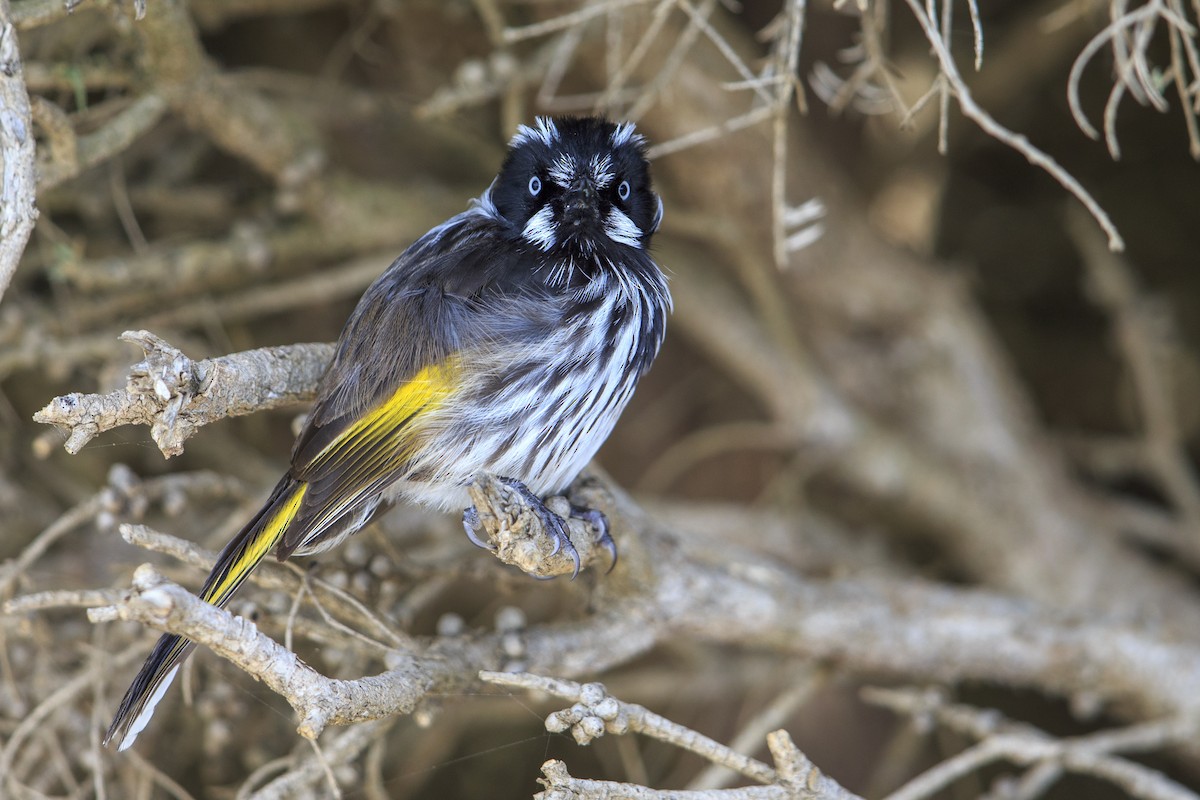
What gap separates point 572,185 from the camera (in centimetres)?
235

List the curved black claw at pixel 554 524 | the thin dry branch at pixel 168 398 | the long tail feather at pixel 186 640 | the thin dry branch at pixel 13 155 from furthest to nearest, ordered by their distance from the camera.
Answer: the curved black claw at pixel 554 524 → the long tail feather at pixel 186 640 → the thin dry branch at pixel 13 155 → the thin dry branch at pixel 168 398

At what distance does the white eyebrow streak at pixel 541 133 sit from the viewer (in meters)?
2.39

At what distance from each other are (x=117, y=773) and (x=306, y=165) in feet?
5.15

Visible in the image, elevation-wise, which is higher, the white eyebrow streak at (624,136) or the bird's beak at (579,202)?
the white eyebrow streak at (624,136)

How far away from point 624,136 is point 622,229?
201 mm

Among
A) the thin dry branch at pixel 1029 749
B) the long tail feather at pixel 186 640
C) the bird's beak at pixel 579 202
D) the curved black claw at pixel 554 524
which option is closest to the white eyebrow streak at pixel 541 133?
the bird's beak at pixel 579 202

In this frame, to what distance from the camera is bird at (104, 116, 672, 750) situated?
2.00 metres

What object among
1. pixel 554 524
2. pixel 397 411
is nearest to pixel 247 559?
pixel 397 411

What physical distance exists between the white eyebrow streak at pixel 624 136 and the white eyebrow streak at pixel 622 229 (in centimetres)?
15

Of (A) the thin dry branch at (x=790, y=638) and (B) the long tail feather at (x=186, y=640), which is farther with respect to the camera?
(A) the thin dry branch at (x=790, y=638)

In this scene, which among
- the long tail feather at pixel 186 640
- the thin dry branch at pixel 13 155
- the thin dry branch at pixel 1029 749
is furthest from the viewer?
the thin dry branch at pixel 1029 749

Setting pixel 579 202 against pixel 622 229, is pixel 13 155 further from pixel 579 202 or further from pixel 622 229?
pixel 622 229

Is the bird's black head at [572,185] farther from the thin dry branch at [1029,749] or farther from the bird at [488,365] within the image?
the thin dry branch at [1029,749]

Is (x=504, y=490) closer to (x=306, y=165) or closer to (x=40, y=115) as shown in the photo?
(x=40, y=115)
